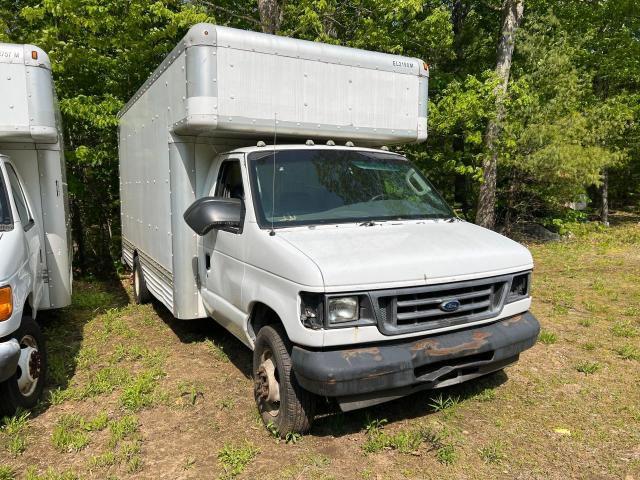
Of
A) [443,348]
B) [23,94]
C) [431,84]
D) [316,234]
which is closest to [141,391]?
[316,234]

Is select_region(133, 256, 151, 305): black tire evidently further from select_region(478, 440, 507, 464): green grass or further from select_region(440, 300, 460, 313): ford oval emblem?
select_region(478, 440, 507, 464): green grass

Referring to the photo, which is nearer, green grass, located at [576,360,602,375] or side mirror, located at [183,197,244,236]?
side mirror, located at [183,197,244,236]

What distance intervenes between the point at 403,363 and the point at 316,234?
1.15 meters

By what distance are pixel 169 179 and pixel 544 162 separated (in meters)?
9.47

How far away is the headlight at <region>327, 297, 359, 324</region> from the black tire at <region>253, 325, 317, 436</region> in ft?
1.83

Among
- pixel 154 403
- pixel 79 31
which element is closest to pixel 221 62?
pixel 154 403

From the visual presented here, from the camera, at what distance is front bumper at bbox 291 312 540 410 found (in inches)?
128

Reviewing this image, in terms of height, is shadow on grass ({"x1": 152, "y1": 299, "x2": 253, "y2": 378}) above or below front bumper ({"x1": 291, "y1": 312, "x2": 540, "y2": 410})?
below

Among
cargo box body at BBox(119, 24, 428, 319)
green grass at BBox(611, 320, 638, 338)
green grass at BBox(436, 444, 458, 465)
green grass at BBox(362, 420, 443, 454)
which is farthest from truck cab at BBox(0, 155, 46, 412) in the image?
green grass at BBox(611, 320, 638, 338)

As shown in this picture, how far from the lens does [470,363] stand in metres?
3.73

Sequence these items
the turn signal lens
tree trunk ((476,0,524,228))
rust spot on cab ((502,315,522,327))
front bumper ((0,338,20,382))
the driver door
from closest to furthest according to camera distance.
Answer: front bumper ((0,338,20,382))
the turn signal lens
rust spot on cab ((502,315,522,327))
the driver door
tree trunk ((476,0,524,228))

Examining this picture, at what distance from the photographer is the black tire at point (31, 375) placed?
13.4ft

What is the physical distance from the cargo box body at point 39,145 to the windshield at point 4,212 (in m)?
0.80

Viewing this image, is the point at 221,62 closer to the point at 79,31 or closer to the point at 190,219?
the point at 190,219
